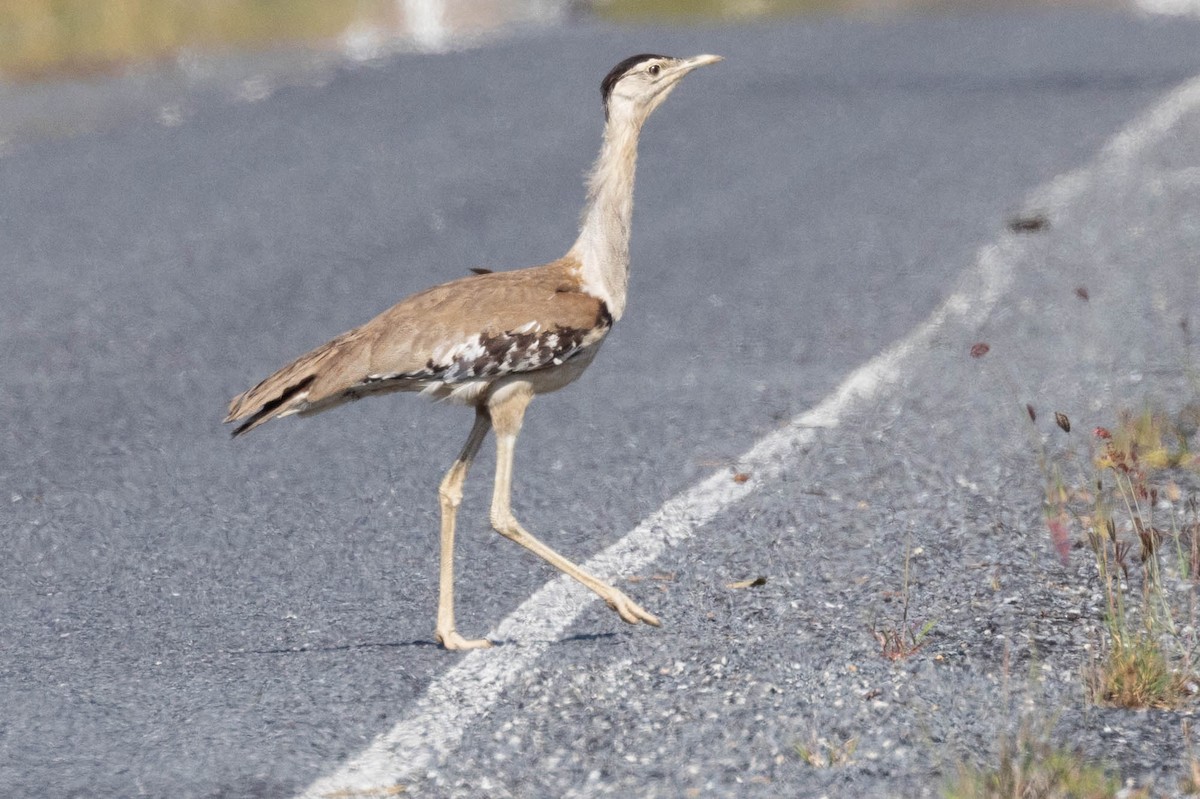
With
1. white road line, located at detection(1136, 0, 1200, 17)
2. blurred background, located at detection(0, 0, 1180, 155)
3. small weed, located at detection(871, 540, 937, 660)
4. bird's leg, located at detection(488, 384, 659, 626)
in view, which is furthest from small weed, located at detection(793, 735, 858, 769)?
white road line, located at detection(1136, 0, 1200, 17)

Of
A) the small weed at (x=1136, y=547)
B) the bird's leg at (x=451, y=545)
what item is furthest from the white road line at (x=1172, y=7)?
the bird's leg at (x=451, y=545)

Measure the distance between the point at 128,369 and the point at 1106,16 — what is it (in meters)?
17.1

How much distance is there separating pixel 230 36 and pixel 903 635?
1827 cm

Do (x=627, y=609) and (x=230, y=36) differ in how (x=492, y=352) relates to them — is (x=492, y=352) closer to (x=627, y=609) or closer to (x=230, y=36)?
(x=627, y=609)

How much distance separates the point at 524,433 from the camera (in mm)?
7852

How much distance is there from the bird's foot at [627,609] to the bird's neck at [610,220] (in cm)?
93

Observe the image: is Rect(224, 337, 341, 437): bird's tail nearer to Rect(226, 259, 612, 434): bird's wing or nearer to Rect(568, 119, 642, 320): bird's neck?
Rect(226, 259, 612, 434): bird's wing

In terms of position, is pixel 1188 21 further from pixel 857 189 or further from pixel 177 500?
pixel 177 500

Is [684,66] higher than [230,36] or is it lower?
higher

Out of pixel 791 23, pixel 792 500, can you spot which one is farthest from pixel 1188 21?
pixel 792 500

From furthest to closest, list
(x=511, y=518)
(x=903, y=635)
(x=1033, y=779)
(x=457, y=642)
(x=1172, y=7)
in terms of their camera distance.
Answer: (x=1172, y=7)
(x=511, y=518)
(x=457, y=642)
(x=903, y=635)
(x=1033, y=779)

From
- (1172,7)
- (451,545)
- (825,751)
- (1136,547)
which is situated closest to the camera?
(825,751)

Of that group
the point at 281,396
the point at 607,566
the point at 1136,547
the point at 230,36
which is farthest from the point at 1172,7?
the point at 281,396

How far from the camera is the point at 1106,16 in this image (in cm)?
2281
